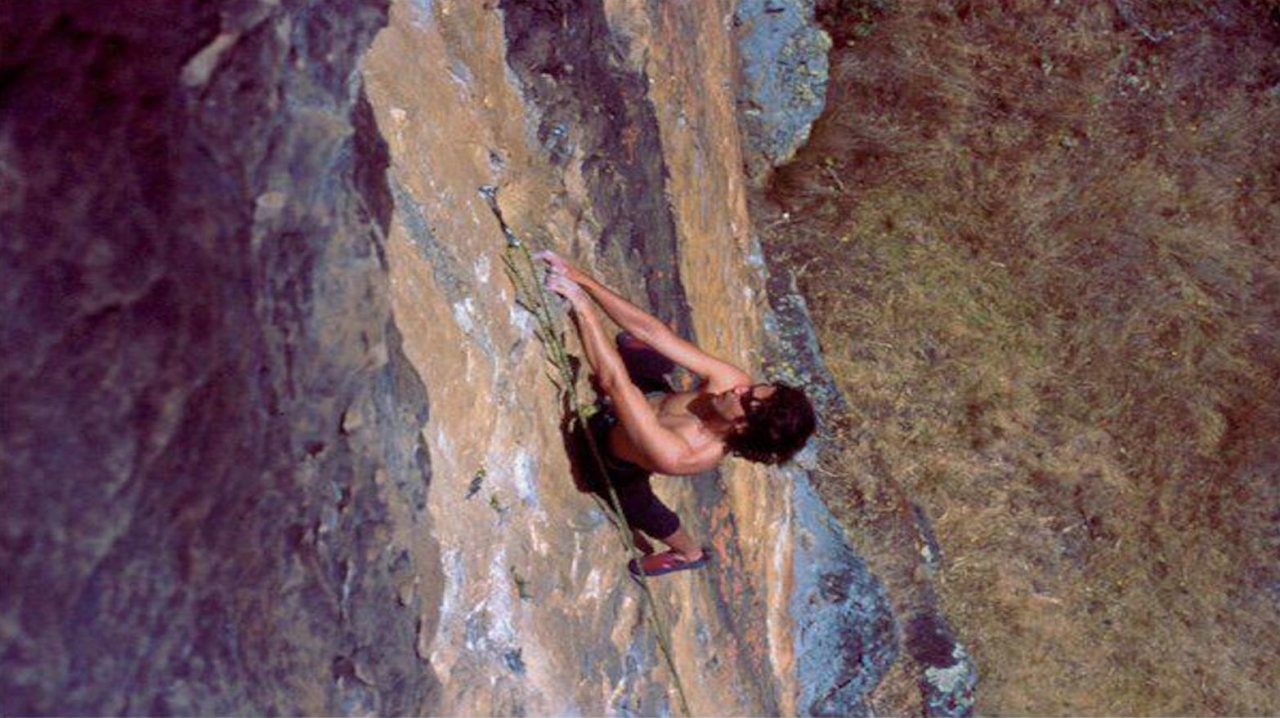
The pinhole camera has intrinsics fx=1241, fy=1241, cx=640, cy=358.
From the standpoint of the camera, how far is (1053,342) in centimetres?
647

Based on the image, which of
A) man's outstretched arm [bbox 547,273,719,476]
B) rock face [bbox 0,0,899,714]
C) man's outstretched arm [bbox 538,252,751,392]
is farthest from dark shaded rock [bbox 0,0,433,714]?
man's outstretched arm [bbox 538,252,751,392]

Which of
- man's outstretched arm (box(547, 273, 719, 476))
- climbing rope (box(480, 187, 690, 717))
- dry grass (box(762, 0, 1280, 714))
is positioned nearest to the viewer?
climbing rope (box(480, 187, 690, 717))

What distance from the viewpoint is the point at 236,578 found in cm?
213

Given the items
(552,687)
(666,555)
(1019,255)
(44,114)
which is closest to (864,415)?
(1019,255)

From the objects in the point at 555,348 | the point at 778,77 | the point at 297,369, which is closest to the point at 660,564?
the point at 555,348

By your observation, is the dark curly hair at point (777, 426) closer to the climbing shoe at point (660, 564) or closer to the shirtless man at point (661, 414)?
the shirtless man at point (661, 414)

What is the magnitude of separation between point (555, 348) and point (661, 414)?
0.46 meters

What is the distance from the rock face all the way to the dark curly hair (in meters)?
0.50

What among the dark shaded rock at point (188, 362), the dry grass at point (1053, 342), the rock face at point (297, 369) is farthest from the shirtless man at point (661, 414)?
the dry grass at point (1053, 342)

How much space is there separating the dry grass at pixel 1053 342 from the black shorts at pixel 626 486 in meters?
2.53

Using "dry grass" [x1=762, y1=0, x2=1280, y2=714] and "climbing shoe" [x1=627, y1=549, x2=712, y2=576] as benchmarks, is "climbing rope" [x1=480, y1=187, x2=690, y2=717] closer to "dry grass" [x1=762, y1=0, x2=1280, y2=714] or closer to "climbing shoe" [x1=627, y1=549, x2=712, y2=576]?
"climbing shoe" [x1=627, y1=549, x2=712, y2=576]

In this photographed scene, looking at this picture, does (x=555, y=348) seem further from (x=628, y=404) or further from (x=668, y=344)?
(x=668, y=344)

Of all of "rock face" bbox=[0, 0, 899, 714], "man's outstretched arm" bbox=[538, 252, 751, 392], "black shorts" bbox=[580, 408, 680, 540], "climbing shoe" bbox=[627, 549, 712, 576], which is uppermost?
"rock face" bbox=[0, 0, 899, 714]

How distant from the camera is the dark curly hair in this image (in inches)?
133
